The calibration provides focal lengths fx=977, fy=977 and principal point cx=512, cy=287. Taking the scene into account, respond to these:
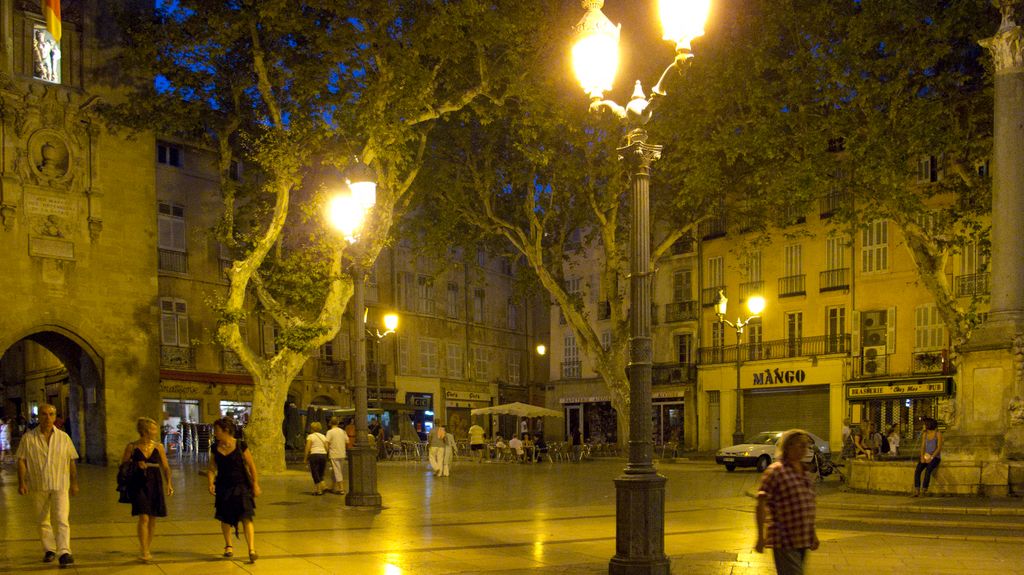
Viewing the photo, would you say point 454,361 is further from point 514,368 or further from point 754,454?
point 754,454

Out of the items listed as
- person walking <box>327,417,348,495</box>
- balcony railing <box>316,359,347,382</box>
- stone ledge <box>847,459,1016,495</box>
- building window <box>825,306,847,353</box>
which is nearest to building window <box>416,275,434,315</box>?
balcony railing <box>316,359,347,382</box>

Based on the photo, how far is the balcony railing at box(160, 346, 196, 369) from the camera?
33969 mm

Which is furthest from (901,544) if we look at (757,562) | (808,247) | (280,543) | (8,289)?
(808,247)

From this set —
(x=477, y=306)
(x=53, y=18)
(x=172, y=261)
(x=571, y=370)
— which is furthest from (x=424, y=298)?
(x=53, y=18)

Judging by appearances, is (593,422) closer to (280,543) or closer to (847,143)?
(847,143)

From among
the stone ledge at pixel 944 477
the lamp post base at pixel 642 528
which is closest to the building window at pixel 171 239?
the stone ledge at pixel 944 477

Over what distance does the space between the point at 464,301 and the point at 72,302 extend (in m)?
23.8

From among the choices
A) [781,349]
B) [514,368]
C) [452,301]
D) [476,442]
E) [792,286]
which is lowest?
[476,442]

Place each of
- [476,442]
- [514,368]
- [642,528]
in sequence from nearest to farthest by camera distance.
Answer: [642,528], [476,442], [514,368]

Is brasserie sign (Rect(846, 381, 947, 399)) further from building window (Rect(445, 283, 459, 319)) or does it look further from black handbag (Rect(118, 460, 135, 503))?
black handbag (Rect(118, 460, 135, 503))

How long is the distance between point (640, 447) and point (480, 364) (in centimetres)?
4275

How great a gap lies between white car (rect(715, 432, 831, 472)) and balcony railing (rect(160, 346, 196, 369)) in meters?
18.7

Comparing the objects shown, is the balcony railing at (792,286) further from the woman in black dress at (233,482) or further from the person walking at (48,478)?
the person walking at (48,478)

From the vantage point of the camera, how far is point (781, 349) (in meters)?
41.3
